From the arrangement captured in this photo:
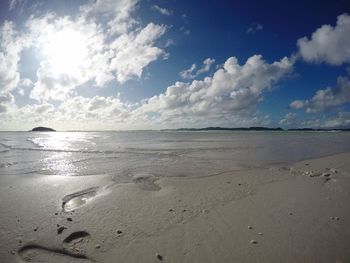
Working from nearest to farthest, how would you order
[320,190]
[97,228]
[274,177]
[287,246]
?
[287,246]
[97,228]
[320,190]
[274,177]

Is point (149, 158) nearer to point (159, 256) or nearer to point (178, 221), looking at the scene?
point (178, 221)

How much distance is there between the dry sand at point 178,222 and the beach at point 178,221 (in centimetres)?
2

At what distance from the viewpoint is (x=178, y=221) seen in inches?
229

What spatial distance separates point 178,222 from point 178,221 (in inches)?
2.3

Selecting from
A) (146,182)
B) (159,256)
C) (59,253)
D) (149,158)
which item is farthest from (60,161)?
(159,256)

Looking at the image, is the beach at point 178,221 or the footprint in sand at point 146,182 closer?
the beach at point 178,221

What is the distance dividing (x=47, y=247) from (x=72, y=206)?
242 cm

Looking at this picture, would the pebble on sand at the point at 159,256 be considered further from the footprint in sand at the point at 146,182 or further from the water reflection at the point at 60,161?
the water reflection at the point at 60,161

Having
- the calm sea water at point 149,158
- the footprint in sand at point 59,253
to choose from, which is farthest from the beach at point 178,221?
the calm sea water at point 149,158

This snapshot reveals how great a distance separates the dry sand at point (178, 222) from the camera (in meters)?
4.44

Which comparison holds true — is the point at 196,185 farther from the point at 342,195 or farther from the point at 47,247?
the point at 47,247

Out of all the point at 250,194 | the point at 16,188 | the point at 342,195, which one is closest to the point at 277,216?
the point at 250,194

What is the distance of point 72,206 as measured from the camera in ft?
23.1

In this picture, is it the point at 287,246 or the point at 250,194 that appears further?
the point at 250,194
